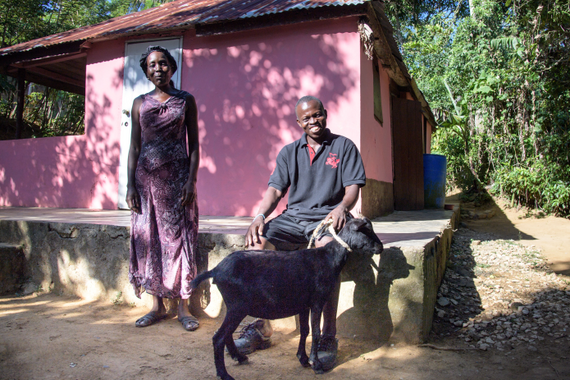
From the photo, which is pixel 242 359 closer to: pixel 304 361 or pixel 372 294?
pixel 304 361

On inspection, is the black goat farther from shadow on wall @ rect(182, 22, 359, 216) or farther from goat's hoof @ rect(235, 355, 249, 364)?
shadow on wall @ rect(182, 22, 359, 216)

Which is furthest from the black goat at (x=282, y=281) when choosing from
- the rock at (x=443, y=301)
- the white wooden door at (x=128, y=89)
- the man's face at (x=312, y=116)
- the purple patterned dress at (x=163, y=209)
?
the white wooden door at (x=128, y=89)

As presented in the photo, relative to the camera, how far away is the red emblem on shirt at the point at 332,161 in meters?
2.47

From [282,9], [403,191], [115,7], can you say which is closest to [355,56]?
[282,9]

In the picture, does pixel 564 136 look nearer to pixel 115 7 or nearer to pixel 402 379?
pixel 402 379

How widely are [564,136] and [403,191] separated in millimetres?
3650

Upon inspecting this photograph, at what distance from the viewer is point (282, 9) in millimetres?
4855

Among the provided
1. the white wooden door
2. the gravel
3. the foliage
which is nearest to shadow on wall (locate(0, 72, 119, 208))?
the white wooden door

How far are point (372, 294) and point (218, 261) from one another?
4.19ft

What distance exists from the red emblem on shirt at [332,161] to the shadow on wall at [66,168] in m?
4.84

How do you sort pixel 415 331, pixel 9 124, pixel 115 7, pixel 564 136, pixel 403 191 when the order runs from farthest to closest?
1. pixel 115 7
2. pixel 9 124
3. pixel 564 136
4. pixel 403 191
5. pixel 415 331

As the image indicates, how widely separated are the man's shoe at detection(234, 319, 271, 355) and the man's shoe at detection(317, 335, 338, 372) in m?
0.40

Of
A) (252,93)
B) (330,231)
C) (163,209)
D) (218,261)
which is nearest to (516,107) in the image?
(252,93)

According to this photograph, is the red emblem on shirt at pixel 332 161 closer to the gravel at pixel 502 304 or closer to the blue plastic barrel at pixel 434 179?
the gravel at pixel 502 304
